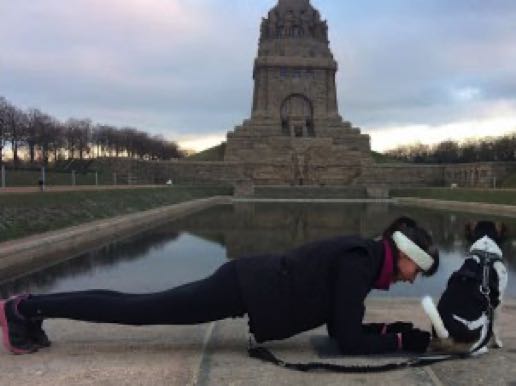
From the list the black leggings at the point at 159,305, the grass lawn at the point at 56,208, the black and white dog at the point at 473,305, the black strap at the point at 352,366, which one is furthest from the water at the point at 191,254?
the black leggings at the point at 159,305

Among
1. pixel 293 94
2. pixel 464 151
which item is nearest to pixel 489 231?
pixel 293 94

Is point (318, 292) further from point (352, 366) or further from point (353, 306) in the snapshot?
point (352, 366)

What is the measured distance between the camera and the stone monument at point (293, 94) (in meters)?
68.1

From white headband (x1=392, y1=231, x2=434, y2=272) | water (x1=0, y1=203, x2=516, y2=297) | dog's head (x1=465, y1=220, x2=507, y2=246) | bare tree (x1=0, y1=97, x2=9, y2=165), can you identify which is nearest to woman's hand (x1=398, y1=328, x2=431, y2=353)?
white headband (x1=392, y1=231, x2=434, y2=272)

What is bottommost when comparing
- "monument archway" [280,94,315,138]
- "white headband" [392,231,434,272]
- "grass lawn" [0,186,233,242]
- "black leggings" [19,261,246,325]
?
"grass lawn" [0,186,233,242]

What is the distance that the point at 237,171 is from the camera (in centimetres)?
6456

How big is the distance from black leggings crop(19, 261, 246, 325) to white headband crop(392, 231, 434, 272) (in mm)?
1120

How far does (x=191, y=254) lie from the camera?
538 inches

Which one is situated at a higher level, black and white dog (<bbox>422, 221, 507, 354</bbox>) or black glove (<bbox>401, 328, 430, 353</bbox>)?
black and white dog (<bbox>422, 221, 507, 354</bbox>)

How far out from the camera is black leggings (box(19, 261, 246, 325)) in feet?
12.7

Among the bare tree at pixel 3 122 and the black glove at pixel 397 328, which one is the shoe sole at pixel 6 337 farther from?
the bare tree at pixel 3 122

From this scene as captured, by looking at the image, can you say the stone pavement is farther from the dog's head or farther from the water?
the water

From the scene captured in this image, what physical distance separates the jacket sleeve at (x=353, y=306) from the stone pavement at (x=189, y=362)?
0.08 m

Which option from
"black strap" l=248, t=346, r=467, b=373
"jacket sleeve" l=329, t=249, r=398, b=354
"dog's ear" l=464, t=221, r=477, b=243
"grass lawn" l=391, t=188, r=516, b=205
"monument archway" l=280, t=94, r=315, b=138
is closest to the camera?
"black strap" l=248, t=346, r=467, b=373
